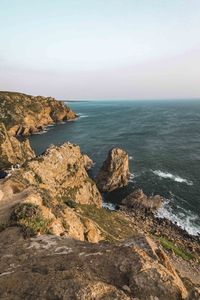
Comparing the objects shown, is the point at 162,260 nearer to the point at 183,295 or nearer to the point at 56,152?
the point at 183,295

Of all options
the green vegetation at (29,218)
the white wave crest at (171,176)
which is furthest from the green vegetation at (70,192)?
the green vegetation at (29,218)

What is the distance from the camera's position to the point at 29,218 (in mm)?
19594

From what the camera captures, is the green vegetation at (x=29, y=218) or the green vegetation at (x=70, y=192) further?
the green vegetation at (x=70, y=192)

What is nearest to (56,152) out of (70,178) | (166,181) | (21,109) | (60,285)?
(70,178)

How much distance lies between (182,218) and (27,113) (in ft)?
392

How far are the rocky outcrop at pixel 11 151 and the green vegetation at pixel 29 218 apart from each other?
47163 mm

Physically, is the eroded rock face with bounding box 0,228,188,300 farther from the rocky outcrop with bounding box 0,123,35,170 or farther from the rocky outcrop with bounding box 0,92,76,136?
the rocky outcrop with bounding box 0,92,76,136

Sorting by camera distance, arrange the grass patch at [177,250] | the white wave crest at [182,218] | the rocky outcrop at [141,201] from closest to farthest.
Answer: the grass patch at [177,250] → the white wave crest at [182,218] → the rocky outcrop at [141,201]

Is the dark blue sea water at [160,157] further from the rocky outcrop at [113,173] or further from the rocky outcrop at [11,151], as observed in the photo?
the rocky outcrop at [11,151]

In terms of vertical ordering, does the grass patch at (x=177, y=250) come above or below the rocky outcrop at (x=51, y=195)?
below

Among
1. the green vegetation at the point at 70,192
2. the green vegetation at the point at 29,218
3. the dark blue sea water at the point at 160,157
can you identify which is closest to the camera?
the green vegetation at the point at 29,218

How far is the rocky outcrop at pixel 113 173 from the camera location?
72.9 m

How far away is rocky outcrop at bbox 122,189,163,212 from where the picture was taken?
2456 inches

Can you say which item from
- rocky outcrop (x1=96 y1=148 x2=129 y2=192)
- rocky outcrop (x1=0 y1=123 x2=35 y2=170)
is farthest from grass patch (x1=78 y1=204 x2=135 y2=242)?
rocky outcrop (x1=0 y1=123 x2=35 y2=170)
